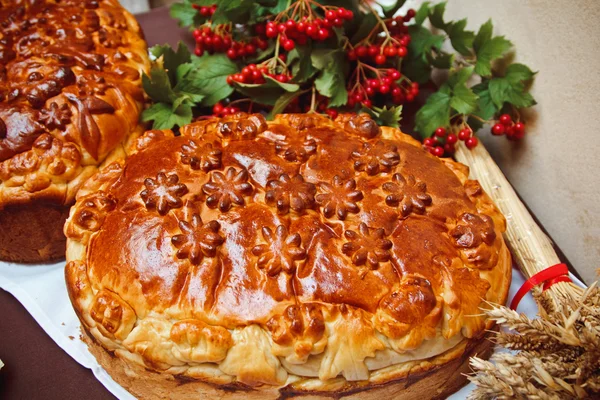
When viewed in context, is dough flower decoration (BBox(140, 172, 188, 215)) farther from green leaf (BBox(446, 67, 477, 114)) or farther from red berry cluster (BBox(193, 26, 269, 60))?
green leaf (BBox(446, 67, 477, 114))

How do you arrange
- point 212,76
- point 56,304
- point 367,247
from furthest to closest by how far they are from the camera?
point 212,76 → point 56,304 → point 367,247

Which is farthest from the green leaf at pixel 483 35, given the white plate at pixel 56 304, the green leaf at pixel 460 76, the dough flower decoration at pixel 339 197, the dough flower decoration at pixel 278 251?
the dough flower decoration at pixel 278 251

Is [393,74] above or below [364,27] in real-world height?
below

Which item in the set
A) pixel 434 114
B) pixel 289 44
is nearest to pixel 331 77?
pixel 289 44

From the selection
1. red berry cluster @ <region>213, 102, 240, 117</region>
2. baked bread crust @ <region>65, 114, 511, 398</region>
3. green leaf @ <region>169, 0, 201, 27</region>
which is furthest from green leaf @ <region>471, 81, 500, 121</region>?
green leaf @ <region>169, 0, 201, 27</region>

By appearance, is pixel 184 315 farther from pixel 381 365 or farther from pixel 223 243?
pixel 381 365

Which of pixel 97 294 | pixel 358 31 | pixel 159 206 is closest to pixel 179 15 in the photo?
pixel 358 31

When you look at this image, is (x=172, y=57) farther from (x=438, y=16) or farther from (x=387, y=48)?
(x=438, y=16)
